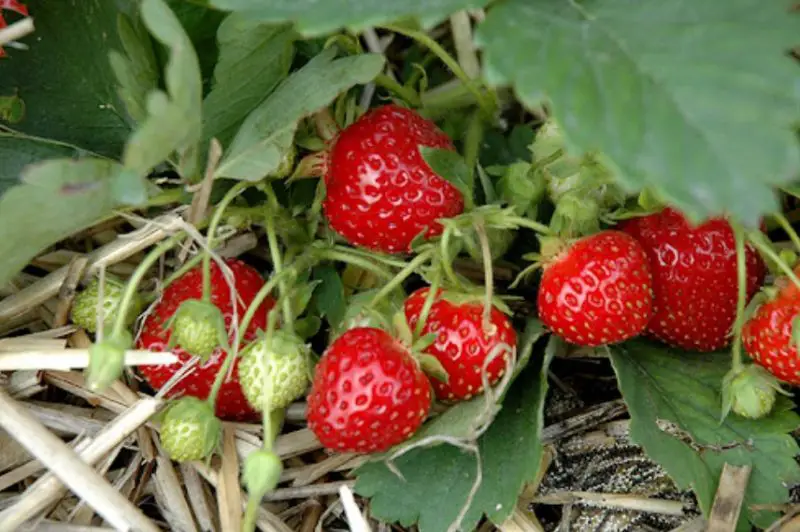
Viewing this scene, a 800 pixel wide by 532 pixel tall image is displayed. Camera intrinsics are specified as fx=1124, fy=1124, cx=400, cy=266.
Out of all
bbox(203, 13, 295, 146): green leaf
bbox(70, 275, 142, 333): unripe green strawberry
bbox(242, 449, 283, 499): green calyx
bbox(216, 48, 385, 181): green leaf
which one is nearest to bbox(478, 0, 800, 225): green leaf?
bbox(216, 48, 385, 181): green leaf

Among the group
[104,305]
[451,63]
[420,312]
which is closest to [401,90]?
[451,63]

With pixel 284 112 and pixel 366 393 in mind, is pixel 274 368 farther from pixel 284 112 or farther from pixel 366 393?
pixel 284 112

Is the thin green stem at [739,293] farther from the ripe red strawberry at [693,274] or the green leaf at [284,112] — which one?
the green leaf at [284,112]

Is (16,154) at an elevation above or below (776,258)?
above

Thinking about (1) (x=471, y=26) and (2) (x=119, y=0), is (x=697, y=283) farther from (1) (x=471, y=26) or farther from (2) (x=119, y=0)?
(2) (x=119, y=0)

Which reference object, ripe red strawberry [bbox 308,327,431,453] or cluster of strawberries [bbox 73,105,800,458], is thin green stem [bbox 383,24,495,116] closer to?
cluster of strawberries [bbox 73,105,800,458]

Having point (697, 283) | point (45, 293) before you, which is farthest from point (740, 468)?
point (45, 293)

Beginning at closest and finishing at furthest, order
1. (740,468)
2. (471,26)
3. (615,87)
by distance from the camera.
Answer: (615,87), (740,468), (471,26)
